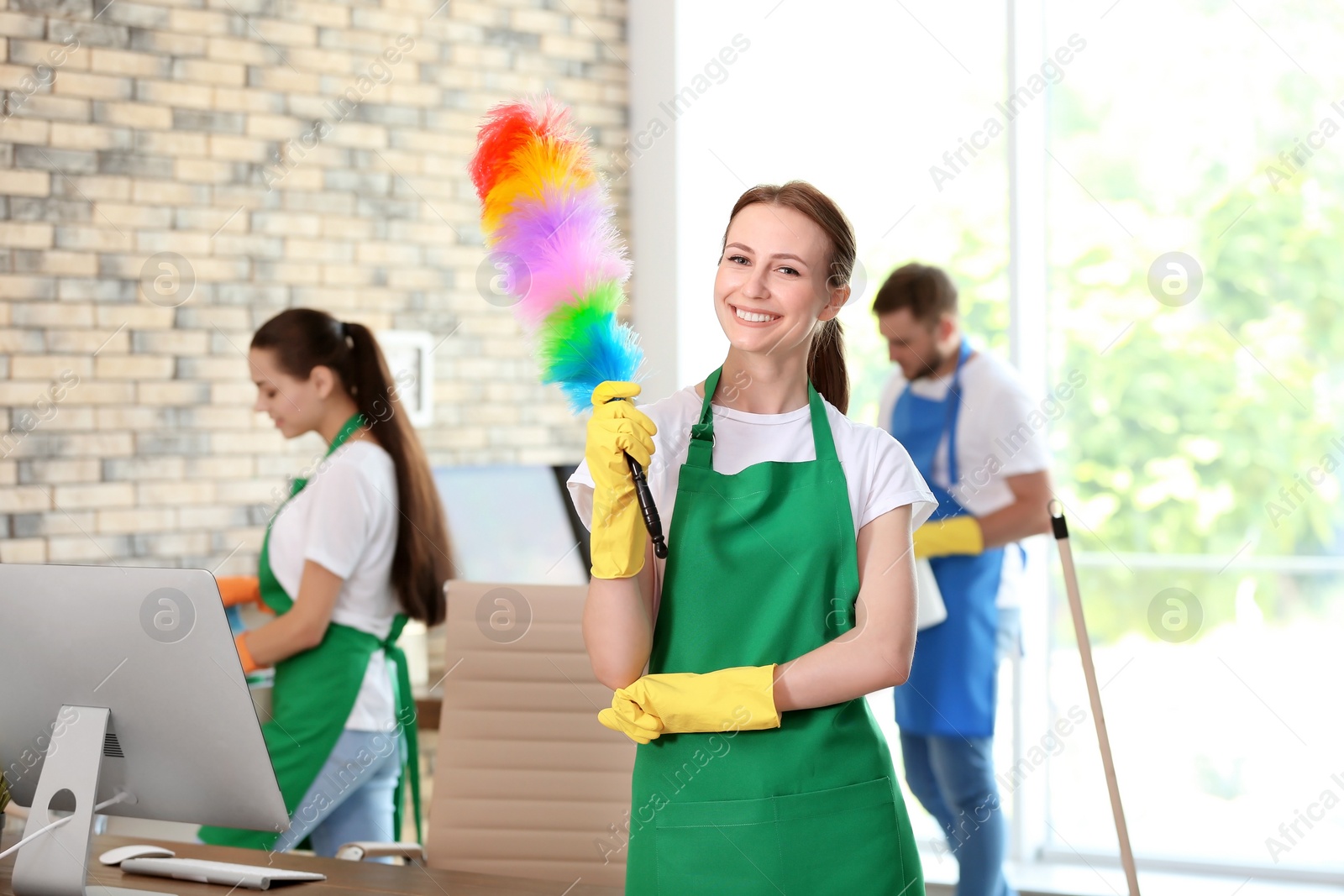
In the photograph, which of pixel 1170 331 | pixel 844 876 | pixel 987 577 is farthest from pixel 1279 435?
pixel 844 876

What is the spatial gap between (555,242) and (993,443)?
186 cm

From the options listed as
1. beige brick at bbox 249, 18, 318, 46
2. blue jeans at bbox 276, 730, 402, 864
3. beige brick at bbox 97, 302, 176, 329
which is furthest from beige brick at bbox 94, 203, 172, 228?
blue jeans at bbox 276, 730, 402, 864

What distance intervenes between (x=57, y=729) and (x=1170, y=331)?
360 centimetres

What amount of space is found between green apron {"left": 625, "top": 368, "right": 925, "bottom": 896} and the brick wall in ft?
7.98

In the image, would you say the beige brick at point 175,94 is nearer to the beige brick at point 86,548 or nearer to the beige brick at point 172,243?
the beige brick at point 172,243

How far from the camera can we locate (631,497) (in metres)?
1.53

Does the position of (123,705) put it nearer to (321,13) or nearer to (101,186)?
(101,186)

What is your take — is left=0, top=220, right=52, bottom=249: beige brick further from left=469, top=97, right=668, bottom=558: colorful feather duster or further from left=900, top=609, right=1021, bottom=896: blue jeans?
left=900, top=609, right=1021, bottom=896: blue jeans

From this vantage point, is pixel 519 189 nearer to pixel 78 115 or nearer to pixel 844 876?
pixel 844 876

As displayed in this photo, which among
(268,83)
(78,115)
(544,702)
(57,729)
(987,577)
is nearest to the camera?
(57,729)

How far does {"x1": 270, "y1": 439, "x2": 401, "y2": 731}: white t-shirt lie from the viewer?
8.57 ft

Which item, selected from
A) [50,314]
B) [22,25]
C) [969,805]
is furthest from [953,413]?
[22,25]

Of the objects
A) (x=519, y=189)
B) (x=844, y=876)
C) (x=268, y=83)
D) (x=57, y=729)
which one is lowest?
(x=844, y=876)

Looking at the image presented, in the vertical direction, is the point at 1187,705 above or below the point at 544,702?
below
